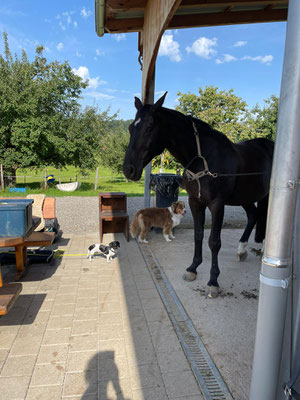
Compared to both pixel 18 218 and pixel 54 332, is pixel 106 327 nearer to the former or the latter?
pixel 54 332

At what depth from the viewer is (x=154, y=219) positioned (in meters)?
5.73

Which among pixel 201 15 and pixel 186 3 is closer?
pixel 186 3

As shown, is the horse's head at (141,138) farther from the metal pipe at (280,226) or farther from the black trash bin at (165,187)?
the black trash bin at (165,187)

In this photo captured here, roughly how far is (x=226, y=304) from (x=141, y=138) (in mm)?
2338

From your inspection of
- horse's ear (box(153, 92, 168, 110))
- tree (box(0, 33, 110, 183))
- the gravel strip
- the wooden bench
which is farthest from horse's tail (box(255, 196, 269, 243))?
tree (box(0, 33, 110, 183))

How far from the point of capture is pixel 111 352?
2545 mm

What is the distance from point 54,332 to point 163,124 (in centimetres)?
263

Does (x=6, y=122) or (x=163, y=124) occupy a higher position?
(x=6, y=122)

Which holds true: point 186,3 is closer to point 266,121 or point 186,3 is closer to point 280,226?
point 280,226

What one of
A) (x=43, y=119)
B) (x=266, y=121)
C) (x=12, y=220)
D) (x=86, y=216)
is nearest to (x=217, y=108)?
(x=266, y=121)

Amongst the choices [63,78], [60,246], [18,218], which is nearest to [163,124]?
[18,218]

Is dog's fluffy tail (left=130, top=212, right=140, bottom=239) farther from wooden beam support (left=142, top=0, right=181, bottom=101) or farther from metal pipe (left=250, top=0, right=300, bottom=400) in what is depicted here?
metal pipe (left=250, top=0, right=300, bottom=400)

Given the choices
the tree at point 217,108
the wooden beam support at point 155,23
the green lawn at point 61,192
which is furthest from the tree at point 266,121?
the wooden beam support at point 155,23

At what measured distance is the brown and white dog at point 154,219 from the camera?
5688mm
